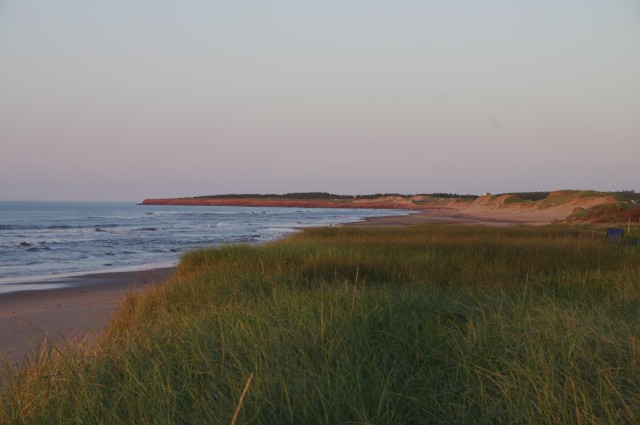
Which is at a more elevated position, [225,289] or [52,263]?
[225,289]

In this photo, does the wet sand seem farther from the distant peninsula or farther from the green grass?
the distant peninsula

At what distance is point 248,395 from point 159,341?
1649mm

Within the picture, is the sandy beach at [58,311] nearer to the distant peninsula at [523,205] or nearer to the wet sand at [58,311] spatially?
the wet sand at [58,311]

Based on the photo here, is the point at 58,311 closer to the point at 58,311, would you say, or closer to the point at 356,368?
the point at 58,311

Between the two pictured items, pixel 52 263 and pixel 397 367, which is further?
pixel 52 263

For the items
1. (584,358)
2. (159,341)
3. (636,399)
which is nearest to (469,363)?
(584,358)

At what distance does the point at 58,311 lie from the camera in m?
10.8

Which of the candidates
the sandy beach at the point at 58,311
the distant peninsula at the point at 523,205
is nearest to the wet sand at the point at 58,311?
the sandy beach at the point at 58,311

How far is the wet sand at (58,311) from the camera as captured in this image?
7947 millimetres

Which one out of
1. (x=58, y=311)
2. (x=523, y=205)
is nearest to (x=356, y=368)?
(x=58, y=311)

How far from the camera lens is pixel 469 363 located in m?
3.76

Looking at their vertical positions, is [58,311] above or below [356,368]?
below

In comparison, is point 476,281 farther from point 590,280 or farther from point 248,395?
point 248,395

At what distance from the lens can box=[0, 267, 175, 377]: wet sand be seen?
7.95 m
